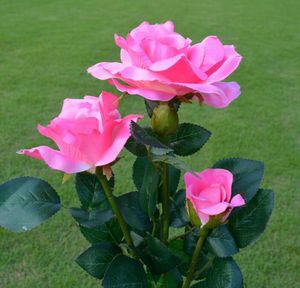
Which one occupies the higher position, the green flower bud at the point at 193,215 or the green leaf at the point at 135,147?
the green leaf at the point at 135,147

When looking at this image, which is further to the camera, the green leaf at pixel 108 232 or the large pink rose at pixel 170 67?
the green leaf at pixel 108 232

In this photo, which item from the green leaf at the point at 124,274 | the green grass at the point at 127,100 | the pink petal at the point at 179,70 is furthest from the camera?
the green grass at the point at 127,100

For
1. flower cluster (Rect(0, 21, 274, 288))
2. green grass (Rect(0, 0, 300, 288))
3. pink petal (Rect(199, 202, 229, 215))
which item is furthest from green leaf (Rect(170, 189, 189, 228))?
green grass (Rect(0, 0, 300, 288))

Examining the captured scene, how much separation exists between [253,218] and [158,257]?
0.11m

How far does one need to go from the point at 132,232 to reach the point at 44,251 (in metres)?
1.42

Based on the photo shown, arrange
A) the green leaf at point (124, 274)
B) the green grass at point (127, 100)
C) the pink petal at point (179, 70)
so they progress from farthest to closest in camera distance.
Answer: the green grass at point (127, 100) < the green leaf at point (124, 274) < the pink petal at point (179, 70)

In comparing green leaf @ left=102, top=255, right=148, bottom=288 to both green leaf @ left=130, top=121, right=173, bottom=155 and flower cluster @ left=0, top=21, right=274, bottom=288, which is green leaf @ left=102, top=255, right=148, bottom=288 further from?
green leaf @ left=130, top=121, right=173, bottom=155

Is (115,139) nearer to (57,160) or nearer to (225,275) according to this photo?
(57,160)

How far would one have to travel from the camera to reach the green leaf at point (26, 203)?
479mm

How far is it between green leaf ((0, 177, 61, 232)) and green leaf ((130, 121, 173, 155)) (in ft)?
0.44

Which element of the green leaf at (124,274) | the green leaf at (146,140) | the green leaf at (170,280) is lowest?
the green leaf at (170,280)

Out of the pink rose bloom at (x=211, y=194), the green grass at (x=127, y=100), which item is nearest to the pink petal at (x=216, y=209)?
the pink rose bloom at (x=211, y=194)

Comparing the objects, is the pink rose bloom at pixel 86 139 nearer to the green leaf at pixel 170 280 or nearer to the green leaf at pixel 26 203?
the green leaf at pixel 26 203

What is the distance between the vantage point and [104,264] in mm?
561
